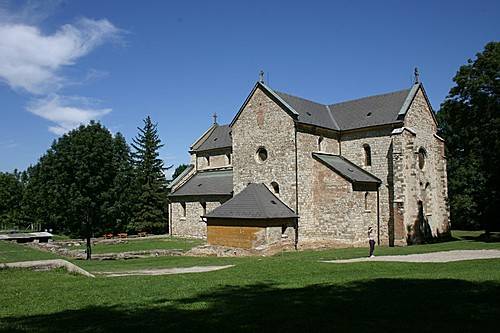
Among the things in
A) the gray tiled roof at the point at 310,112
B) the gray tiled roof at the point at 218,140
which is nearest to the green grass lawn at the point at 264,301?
the gray tiled roof at the point at 310,112

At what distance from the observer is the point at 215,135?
48688 millimetres

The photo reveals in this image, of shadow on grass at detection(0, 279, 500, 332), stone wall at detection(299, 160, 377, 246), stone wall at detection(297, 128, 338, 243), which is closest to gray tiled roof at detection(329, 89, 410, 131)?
stone wall at detection(297, 128, 338, 243)

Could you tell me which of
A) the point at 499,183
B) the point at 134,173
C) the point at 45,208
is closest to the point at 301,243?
the point at 499,183

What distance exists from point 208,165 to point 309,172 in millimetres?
17485

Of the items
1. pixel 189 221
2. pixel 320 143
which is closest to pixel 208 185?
→ pixel 189 221

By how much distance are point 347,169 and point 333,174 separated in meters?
1.79

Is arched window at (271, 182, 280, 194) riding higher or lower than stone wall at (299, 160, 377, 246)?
higher

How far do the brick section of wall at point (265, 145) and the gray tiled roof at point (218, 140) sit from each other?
973 cm

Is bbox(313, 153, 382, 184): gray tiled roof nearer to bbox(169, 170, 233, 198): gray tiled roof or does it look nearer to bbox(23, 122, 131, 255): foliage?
bbox(169, 170, 233, 198): gray tiled roof

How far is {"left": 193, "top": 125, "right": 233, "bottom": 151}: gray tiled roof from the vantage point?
150 feet

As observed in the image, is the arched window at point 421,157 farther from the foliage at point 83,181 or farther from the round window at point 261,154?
the foliage at point 83,181

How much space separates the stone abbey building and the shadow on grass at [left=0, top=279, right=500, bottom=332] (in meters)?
17.0

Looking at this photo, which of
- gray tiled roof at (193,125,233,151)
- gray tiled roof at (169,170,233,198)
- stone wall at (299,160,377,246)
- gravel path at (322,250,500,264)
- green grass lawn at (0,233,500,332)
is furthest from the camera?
gray tiled roof at (193,125,233,151)

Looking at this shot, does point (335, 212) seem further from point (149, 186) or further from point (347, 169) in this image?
point (149, 186)
